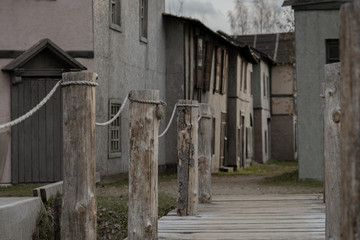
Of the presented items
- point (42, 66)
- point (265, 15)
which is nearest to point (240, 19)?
point (265, 15)

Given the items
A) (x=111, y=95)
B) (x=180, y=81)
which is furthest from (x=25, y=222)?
(x=180, y=81)

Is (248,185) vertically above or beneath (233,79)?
beneath

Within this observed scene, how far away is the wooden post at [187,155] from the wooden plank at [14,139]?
7.97 meters

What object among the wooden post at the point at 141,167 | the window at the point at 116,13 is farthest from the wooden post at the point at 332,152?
the window at the point at 116,13

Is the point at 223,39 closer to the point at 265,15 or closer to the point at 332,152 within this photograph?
the point at 332,152

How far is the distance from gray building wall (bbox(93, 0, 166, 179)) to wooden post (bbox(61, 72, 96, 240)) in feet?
36.9

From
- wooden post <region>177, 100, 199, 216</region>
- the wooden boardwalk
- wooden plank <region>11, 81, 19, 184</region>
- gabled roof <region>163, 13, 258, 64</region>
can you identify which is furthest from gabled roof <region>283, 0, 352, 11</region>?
wooden post <region>177, 100, 199, 216</region>

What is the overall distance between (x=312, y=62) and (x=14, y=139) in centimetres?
737

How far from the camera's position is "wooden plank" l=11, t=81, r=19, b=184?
15.9 metres

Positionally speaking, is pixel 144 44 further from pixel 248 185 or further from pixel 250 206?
pixel 250 206

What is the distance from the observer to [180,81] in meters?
21.7

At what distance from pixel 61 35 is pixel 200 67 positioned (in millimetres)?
7948

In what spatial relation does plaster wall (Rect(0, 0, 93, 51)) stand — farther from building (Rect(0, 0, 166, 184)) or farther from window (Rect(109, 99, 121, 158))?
window (Rect(109, 99, 121, 158))

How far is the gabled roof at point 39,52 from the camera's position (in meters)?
15.8
